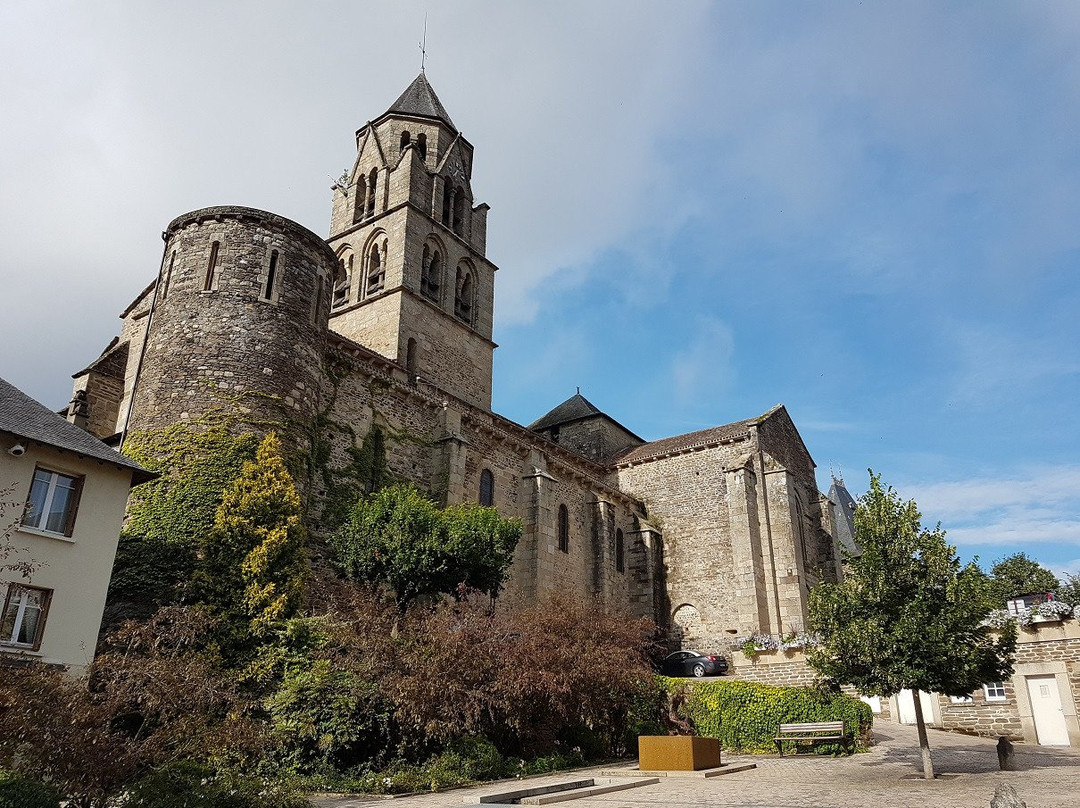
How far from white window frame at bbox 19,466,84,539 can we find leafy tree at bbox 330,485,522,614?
5.90m

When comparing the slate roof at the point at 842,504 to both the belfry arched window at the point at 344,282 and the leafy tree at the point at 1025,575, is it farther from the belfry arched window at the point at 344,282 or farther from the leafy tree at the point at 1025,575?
the belfry arched window at the point at 344,282

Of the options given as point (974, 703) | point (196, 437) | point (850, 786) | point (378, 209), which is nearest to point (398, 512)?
point (196, 437)

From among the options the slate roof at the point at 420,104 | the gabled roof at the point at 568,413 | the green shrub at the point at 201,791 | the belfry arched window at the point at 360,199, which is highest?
the slate roof at the point at 420,104

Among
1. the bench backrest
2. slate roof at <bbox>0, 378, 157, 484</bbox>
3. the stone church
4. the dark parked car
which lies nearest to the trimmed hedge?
the bench backrest

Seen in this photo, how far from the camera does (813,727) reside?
1658 centimetres

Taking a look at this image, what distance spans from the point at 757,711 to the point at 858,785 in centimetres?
674

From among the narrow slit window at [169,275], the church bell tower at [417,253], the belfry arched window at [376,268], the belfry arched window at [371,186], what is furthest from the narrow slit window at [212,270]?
the belfry arched window at [371,186]

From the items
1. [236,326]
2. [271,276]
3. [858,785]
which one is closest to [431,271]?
[271,276]

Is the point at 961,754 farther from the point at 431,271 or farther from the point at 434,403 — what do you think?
the point at 431,271

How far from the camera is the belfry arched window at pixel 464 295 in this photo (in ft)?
115

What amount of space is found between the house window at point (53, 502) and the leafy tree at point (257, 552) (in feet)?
8.12

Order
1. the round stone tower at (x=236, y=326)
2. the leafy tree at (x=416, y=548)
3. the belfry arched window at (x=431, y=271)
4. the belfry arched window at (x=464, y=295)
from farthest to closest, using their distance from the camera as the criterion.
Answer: the belfry arched window at (x=464, y=295), the belfry arched window at (x=431, y=271), the leafy tree at (x=416, y=548), the round stone tower at (x=236, y=326)

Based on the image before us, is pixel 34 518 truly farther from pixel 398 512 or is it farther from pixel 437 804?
pixel 437 804

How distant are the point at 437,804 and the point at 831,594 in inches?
317
